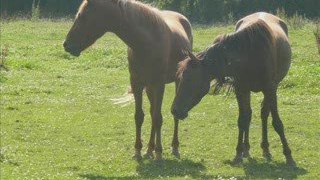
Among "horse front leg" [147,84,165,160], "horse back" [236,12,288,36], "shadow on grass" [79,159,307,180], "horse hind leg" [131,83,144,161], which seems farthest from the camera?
"horse back" [236,12,288,36]

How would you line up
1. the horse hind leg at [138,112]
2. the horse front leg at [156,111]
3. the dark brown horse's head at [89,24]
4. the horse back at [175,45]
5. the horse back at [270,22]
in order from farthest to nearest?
the horse back at [270,22] < the horse back at [175,45] < the horse hind leg at [138,112] < the horse front leg at [156,111] < the dark brown horse's head at [89,24]

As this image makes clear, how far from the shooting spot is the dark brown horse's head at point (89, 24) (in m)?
10.6

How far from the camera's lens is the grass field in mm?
10344

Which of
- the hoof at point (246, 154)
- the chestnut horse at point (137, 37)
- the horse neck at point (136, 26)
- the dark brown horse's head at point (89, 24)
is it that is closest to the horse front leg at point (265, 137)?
the hoof at point (246, 154)

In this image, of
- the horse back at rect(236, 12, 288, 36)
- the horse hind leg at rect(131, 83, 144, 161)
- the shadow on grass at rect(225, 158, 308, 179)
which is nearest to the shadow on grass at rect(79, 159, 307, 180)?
the shadow on grass at rect(225, 158, 308, 179)

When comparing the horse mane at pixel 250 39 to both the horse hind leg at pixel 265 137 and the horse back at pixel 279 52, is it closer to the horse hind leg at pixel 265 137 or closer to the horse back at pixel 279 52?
the horse back at pixel 279 52

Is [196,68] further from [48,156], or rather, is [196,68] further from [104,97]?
[104,97]

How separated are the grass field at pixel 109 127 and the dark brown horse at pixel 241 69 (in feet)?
2.91

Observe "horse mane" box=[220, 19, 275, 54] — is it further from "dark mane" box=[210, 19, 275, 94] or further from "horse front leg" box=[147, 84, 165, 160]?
"horse front leg" box=[147, 84, 165, 160]

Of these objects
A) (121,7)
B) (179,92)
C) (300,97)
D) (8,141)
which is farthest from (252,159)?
(300,97)

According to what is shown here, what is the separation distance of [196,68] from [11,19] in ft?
111

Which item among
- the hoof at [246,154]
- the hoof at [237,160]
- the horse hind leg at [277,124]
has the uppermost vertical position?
the horse hind leg at [277,124]

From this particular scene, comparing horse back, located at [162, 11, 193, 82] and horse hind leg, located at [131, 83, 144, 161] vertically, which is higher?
horse back, located at [162, 11, 193, 82]

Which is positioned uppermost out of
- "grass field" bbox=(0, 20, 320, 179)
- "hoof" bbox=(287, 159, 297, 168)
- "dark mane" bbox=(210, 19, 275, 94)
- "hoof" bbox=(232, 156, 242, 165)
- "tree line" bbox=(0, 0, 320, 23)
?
"dark mane" bbox=(210, 19, 275, 94)
